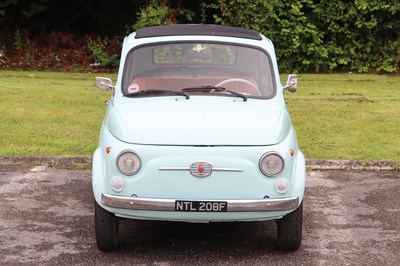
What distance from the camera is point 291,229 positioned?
6.09 meters

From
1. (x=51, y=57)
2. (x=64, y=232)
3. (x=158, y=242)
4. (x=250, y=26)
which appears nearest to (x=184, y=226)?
(x=158, y=242)

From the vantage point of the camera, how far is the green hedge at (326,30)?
20953 millimetres

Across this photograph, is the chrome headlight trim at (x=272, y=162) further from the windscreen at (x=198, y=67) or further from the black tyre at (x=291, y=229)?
the windscreen at (x=198, y=67)

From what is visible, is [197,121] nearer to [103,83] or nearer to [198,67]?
[198,67]

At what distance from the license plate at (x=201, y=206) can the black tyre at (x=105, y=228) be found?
609 mm

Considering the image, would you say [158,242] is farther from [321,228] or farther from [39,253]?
[321,228]

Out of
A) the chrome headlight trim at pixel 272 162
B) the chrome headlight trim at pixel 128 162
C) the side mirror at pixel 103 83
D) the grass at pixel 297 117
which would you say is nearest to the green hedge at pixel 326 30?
the grass at pixel 297 117

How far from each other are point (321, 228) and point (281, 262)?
110 centimetres

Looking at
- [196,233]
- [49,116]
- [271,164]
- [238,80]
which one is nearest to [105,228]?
[196,233]

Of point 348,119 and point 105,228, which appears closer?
point 105,228

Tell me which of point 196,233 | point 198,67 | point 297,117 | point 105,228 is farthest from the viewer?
point 297,117

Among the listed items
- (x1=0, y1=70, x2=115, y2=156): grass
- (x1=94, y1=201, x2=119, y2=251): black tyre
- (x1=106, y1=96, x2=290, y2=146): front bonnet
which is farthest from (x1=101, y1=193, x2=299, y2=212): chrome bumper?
(x1=0, y1=70, x2=115, y2=156): grass

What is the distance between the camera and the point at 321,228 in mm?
6922

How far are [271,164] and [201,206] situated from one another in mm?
626
